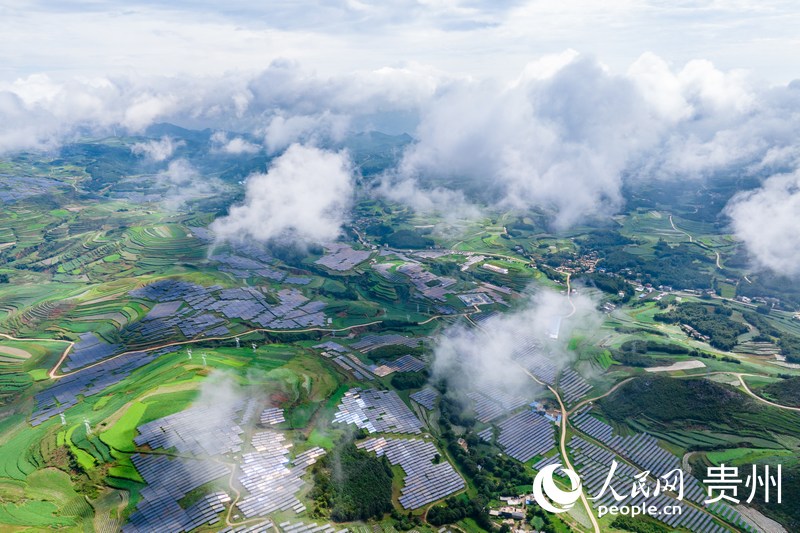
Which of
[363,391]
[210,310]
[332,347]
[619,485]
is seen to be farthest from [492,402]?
[210,310]

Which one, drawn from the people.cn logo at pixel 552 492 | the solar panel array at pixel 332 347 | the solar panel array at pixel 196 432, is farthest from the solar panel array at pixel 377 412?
the people.cn logo at pixel 552 492

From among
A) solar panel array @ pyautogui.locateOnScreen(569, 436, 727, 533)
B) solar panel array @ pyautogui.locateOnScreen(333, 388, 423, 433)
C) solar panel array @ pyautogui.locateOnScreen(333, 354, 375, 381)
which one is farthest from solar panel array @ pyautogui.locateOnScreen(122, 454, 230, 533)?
solar panel array @ pyautogui.locateOnScreen(569, 436, 727, 533)

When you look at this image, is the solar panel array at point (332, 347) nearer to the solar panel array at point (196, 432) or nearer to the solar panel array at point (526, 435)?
the solar panel array at point (196, 432)

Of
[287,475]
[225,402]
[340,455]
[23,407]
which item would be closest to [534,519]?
[340,455]

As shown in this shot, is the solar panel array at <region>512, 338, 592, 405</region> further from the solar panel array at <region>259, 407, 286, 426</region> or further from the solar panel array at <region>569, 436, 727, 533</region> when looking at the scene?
the solar panel array at <region>259, 407, 286, 426</region>

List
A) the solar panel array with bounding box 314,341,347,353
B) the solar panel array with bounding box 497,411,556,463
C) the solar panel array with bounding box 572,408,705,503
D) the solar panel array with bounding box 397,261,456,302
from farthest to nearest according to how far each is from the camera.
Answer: the solar panel array with bounding box 397,261,456,302 → the solar panel array with bounding box 314,341,347,353 → the solar panel array with bounding box 497,411,556,463 → the solar panel array with bounding box 572,408,705,503

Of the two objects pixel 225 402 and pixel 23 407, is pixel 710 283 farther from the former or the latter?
pixel 23 407
